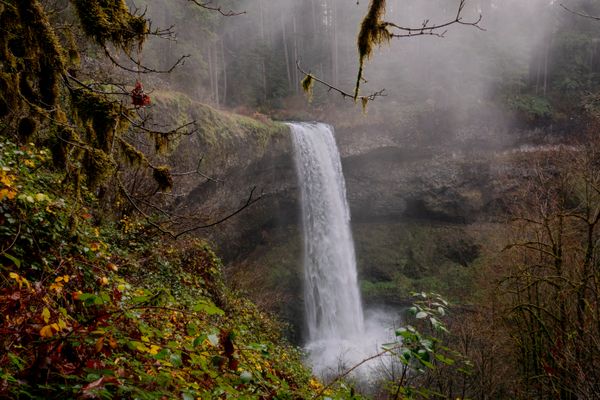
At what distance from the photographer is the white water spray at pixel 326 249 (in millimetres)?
17891

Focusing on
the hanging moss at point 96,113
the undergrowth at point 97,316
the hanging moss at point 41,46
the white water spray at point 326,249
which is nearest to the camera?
the undergrowth at point 97,316

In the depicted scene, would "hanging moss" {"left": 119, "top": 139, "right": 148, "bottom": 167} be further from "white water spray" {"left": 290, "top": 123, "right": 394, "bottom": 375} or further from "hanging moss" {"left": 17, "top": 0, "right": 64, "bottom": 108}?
"white water spray" {"left": 290, "top": 123, "right": 394, "bottom": 375}

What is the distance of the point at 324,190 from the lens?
1855 cm

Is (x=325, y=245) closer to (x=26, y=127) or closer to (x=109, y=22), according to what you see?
(x=26, y=127)

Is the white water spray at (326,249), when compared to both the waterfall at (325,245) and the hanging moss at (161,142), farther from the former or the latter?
the hanging moss at (161,142)

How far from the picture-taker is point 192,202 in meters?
12.5

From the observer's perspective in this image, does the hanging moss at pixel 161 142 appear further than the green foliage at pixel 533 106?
No

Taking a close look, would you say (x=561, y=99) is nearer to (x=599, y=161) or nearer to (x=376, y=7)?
(x=599, y=161)

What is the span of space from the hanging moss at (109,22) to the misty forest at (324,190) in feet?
0.04

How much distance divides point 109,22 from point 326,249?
16.8 meters

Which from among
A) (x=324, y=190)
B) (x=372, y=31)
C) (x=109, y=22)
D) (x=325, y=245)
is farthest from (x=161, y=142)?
(x=325, y=245)

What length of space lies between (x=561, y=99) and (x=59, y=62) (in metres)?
26.9

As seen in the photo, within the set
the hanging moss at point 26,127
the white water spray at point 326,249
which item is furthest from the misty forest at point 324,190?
the white water spray at point 326,249

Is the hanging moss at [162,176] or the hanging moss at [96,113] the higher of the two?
the hanging moss at [96,113]
